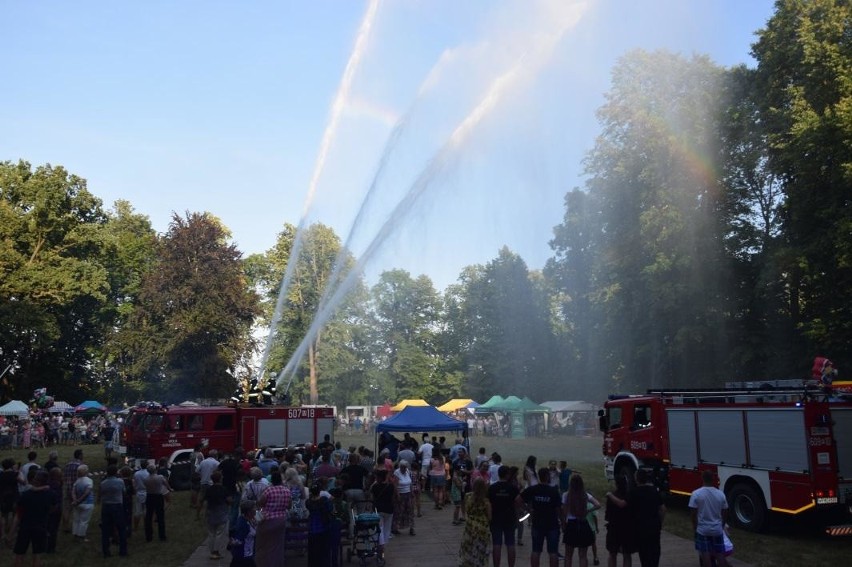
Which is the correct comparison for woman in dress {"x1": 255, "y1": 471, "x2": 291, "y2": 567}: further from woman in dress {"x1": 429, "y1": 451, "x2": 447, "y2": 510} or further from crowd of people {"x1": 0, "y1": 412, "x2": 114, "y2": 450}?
crowd of people {"x1": 0, "y1": 412, "x2": 114, "y2": 450}

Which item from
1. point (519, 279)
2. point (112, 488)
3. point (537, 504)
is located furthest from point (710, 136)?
point (519, 279)

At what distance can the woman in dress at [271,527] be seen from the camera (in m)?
10.6

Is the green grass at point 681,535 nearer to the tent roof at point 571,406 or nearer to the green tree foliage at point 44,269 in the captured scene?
the tent roof at point 571,406

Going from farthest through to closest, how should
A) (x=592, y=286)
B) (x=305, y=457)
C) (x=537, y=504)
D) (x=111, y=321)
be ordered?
(x=111, y=321), (x=592, y=286), (x=305, y=457), (x=537, y=504)

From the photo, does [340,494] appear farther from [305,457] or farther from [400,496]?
[305,457]

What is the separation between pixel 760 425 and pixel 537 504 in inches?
297

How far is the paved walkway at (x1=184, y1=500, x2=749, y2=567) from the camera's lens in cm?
1329

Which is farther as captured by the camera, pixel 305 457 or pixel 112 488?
pixel 305 457

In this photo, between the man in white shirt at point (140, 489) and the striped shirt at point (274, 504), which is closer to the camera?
the striped shirt at point (274, 504)

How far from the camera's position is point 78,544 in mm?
15492

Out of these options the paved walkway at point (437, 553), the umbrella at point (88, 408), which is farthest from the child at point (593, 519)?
the umbrella at point (88, 408)

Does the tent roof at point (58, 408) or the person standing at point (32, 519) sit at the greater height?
the tent roof at point (58, 408)

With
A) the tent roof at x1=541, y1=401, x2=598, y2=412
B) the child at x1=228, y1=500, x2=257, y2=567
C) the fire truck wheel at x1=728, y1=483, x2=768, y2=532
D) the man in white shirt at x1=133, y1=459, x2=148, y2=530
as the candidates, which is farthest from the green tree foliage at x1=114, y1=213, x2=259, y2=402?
the child at x1=228, y1=500, x2=257, y2=567

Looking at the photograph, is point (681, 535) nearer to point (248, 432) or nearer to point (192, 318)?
point (248, 432)
